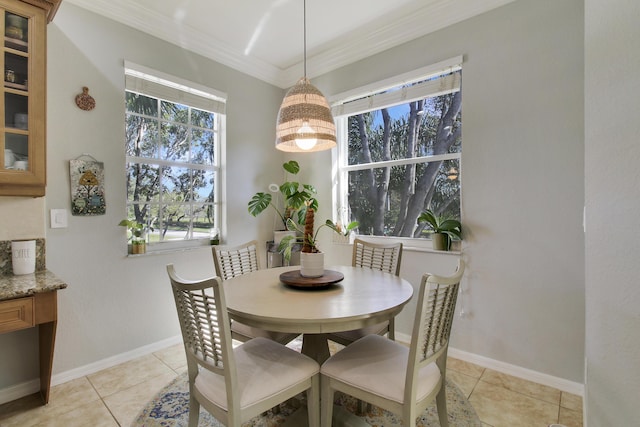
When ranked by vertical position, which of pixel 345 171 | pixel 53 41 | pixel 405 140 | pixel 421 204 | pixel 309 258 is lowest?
pixel 309 258

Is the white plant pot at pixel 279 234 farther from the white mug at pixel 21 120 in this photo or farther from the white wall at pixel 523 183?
the white mug at pixel 21 120

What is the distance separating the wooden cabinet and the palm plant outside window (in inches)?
92.5

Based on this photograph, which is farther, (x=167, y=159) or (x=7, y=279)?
(x=167, y=159)

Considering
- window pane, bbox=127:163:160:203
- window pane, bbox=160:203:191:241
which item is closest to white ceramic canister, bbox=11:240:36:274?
window pane, bbox=127:163:160:203

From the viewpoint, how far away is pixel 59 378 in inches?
84.0

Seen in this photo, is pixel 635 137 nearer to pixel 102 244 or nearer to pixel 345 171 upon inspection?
pixel 345 171

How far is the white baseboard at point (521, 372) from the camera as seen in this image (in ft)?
6.58

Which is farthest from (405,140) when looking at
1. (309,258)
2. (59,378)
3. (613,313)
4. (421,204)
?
(59,378)

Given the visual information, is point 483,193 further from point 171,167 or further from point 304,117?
point 171,167

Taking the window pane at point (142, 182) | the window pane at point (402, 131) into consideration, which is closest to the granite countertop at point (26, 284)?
the window pane at point (142, 182)

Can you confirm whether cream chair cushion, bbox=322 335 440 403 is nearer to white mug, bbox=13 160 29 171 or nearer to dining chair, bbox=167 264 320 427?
dining chair, bbox=167 264 320 427

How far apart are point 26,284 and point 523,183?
10.6ft

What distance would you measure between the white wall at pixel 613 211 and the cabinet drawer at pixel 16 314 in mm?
2664

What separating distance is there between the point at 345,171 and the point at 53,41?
2577 millimetres
